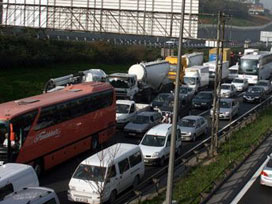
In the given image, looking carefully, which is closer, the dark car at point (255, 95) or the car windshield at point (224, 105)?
the car windshield at point (224, 105)

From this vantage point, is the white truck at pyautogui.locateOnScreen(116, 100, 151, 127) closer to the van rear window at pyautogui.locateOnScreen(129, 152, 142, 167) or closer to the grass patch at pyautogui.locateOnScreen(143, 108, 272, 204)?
the grass patch at pyautogui.locateOnScreen(143, 108, 272, 204)

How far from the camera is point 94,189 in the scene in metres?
15.4

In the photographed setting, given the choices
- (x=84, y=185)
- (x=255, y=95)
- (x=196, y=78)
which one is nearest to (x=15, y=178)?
(x=84, y=185)

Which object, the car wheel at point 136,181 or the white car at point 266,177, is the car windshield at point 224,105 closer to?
the white car at point 266,177

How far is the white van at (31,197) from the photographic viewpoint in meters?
13.0

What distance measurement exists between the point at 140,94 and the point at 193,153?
684 inches

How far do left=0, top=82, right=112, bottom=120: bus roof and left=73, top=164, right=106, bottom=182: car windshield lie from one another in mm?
3273

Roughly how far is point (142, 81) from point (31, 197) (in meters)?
27.4

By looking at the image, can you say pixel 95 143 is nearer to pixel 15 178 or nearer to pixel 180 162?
pixel 180 162

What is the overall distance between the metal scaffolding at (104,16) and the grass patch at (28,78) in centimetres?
462

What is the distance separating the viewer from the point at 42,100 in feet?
64.9

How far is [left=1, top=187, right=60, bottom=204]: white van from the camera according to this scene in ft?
42.8

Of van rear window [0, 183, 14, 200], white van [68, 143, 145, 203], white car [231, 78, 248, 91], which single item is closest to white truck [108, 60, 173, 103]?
white car [231, 78, 248, 91]

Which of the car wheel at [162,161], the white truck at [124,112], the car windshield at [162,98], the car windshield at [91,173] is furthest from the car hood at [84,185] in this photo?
the car windshield at [162,98]
